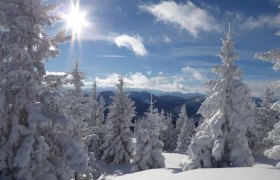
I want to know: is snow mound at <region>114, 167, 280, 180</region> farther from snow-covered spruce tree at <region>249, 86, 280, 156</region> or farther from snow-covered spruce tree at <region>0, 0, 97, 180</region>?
snow-covered spruce tree at <region>249, 86, 280, 156</region>

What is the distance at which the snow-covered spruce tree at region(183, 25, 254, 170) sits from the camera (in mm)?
24953

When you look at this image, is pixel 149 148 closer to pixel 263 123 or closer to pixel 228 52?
pixel 228 52

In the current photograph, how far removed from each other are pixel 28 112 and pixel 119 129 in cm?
3414

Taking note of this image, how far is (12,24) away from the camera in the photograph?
1670 cm

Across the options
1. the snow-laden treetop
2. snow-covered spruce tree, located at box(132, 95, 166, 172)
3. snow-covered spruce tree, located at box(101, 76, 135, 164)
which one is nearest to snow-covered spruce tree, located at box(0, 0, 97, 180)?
the snow-laden treetop

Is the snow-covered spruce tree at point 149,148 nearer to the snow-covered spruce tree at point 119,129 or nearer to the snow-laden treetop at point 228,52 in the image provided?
the snow-covered spruce tree at point 119,129

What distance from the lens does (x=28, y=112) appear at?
1605 centimetres

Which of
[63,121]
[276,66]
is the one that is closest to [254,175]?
[276,66]

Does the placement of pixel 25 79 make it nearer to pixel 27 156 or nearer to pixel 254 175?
pixel 27 156

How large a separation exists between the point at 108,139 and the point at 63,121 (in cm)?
3398

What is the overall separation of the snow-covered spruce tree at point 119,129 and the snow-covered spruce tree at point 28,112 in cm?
3153

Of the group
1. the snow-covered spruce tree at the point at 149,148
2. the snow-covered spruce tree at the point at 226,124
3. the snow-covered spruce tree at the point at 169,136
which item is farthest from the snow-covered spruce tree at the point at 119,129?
the snow-covered spruce tree at the point at 169,136

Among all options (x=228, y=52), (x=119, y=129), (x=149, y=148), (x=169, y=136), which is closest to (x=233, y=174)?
(x=228, y=52)

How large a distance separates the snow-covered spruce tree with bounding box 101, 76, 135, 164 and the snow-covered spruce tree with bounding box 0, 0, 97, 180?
31535 mm
